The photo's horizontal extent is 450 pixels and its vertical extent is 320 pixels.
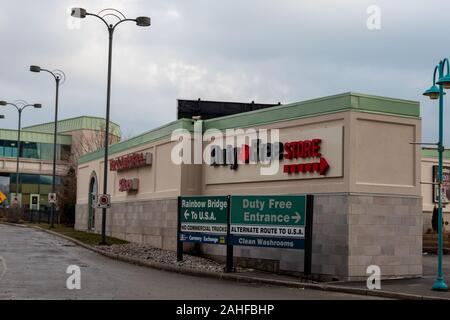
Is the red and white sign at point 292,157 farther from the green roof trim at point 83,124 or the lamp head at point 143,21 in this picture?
the green roof trim at point 83,124

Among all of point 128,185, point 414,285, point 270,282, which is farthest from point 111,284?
point 128,185

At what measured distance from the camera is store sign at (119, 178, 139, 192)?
102 feet

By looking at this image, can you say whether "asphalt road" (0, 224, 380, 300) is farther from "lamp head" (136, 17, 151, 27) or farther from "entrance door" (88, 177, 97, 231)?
"entrance door" (88, 177, 97, 231)

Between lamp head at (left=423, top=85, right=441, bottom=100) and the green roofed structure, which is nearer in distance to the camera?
lamp head at (left=423, top=85, right=441, bottom=100)

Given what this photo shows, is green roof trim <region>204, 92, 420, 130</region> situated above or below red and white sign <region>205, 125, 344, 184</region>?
above

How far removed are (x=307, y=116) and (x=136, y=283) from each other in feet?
23.4

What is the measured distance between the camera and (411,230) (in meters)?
19.4

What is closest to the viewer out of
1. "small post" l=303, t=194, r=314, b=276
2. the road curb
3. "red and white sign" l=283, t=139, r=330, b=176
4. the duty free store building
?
the road curb

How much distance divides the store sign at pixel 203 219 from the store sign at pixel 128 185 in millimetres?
8541

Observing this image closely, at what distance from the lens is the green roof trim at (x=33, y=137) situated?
287 ft

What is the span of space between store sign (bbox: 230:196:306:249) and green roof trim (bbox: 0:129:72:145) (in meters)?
72.5

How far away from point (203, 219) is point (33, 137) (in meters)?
71.6

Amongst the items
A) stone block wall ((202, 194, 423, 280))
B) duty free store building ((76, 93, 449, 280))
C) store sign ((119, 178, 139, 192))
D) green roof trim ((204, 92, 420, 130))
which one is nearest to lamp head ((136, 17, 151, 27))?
store sign ((119, 178, 139, 192))

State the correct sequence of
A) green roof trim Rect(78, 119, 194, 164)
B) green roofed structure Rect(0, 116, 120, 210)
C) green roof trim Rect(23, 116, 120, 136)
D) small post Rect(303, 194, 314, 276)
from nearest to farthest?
small post Rect(303, 194, 314, 276), green roof trim Rect(78, 119, 194, 164), green roofed structure Rect(0, 116, 120, 210), green roof trim Rect(23, 116, 120, 136)
